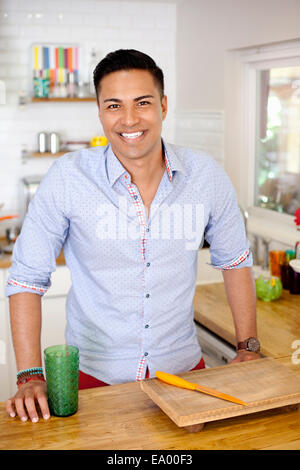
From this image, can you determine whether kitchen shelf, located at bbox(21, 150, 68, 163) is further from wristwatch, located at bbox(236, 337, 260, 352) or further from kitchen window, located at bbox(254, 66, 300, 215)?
wristwatch, located at bbox(236, 337, 260, 352)

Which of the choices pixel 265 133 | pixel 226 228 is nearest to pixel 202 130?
pixel 265 133

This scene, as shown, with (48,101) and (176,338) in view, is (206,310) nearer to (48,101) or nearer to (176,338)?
(176,338)

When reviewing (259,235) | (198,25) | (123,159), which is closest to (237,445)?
(123,159)

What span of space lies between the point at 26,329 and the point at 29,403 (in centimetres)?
21

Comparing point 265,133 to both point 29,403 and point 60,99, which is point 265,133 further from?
point 29,403

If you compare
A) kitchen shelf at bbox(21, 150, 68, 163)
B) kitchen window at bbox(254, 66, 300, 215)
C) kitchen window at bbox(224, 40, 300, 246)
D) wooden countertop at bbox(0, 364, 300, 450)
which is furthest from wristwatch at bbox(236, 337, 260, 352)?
kitchen shelf at bbox(21, 150, 68, 163)

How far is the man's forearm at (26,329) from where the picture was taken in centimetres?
119

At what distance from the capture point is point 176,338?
139cm

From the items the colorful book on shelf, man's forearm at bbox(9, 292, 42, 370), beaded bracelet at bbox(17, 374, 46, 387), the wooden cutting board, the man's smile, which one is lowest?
beaded bracelet at bbox(17, 374, 46, 387)

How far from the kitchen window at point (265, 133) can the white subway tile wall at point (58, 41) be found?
52cm

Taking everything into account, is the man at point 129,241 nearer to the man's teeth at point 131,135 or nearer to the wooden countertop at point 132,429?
the man's teeth at point 131,135

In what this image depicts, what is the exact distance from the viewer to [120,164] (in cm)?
130

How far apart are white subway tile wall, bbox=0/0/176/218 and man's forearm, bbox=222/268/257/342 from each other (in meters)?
1.87

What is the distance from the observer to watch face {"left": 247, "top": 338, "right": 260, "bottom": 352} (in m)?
1.35
